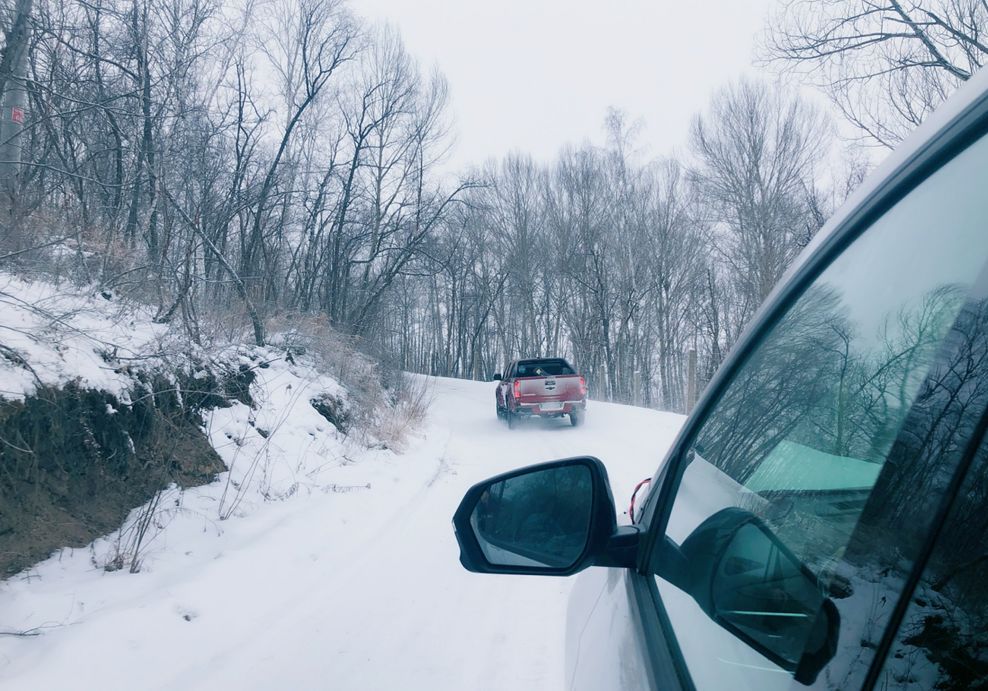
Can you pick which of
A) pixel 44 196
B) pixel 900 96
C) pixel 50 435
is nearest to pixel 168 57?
pixel 44 196

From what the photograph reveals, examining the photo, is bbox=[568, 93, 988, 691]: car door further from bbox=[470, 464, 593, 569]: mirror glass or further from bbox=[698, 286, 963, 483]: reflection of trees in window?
bbox=[470, 464, 593, 569]: mirror glass

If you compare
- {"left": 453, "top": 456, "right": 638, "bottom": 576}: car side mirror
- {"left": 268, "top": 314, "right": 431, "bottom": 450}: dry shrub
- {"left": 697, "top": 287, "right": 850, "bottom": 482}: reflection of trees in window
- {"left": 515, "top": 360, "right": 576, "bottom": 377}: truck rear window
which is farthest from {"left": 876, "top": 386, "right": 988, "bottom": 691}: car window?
{"left": 515, "top": 360, "right": 576, "bottom": 377}: truck rear window

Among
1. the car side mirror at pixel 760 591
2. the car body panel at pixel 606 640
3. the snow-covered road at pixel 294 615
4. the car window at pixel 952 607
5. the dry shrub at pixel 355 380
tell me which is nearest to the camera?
the car window at pixel 952 607

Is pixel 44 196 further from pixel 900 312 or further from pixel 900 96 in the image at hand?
pixel 900 96

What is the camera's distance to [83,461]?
205 inches

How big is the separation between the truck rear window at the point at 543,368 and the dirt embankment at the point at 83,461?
11.1 meters

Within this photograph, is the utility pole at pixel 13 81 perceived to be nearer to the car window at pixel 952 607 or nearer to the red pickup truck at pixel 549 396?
the car window at pixel 952 607

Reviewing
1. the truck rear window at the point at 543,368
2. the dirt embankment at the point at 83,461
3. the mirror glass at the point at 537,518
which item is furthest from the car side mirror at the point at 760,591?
the truck rear window at the point at 543,368

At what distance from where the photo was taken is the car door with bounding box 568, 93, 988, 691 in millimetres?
803

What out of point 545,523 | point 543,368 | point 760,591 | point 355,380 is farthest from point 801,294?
point 543,368

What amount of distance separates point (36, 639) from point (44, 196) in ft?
20.5

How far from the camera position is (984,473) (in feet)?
2.42

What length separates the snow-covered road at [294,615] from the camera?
3459mm

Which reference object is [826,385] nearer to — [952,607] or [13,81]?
[952,607]
